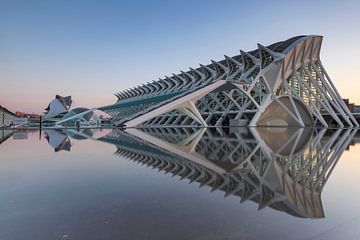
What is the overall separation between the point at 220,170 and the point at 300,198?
2220mm

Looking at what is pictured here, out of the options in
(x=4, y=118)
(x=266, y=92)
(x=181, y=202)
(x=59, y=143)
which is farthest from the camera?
(x=4, y=118)

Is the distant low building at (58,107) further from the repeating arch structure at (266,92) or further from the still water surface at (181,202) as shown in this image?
the still water surface at (181,202)

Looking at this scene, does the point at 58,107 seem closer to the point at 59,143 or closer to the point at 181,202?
the point at 59,143

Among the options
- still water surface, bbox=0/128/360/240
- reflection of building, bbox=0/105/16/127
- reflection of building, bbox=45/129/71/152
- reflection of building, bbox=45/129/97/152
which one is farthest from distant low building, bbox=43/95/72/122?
still water surface, bbox=0/128/360/240

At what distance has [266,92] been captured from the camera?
36.8 meters

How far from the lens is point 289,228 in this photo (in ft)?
8.47

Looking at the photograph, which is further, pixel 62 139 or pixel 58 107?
pixel 58 107

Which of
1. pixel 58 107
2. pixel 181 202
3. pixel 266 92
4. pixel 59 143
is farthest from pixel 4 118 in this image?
pixel 181 202

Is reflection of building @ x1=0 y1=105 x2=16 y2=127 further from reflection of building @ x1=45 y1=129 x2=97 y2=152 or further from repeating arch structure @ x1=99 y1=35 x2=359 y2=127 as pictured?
reflection of building @ x1=45 y1=129 x2=97 y2=152

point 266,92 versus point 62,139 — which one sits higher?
point 266,92

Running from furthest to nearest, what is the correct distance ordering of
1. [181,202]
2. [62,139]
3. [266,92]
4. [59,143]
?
[266,92], [62,139], [59,143], [181,202]

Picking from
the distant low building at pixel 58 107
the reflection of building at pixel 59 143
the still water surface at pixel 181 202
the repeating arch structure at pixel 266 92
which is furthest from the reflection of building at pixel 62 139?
the distant low building at pixel 58 107

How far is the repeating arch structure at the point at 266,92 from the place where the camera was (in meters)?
33.9

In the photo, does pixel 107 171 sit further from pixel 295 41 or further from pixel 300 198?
pixel 295 41
